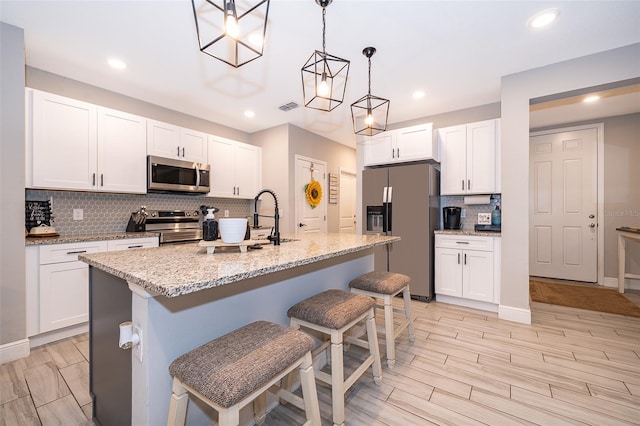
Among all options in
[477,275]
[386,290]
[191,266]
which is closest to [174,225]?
[191,266]

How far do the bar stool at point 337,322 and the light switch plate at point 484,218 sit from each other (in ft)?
8.67

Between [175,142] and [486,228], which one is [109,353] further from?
[486,228]

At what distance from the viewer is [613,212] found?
400 cm

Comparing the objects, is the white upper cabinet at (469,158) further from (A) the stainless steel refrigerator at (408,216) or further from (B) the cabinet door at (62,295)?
(B) the cabinet door at (62,295)

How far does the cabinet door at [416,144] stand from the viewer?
3.55 m

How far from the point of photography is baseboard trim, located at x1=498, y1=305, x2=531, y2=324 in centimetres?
282

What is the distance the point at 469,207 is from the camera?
148 inches

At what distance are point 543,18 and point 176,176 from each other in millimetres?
3918

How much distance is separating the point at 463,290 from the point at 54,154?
4545 millimetres

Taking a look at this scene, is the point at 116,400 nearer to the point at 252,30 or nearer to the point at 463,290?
the point at 252,30

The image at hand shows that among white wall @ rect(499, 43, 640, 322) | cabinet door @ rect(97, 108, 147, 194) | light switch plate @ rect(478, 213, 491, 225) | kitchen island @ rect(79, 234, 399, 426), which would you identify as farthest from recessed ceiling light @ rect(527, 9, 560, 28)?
cabinet door @ rect(97, 108, 147, 194)

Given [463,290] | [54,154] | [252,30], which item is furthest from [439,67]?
[54,154]

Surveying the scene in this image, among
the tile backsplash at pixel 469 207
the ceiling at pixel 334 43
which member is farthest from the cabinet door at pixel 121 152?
the tile backsplash at pixel 469 207

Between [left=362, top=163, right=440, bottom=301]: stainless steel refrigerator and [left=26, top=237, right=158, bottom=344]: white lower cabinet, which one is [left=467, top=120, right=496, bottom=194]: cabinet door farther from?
[left=26, top=237, right=158, bottom=344]: white lower cabinet
